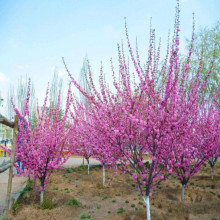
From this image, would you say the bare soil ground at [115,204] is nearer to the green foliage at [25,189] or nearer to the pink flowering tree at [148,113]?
the green foliage at [25,189]

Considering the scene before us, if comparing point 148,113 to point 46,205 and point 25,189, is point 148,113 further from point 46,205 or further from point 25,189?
point 25,189

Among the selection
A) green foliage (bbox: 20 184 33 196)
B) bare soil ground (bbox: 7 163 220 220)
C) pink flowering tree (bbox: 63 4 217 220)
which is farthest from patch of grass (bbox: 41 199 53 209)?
pink flowering tree (bbox: 63 4 217 220)

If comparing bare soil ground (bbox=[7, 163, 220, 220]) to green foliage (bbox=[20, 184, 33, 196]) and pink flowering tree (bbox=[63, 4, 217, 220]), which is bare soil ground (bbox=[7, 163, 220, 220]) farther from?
pink flowering tree (bbox=[63, 4, 217, 220])

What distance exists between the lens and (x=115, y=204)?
6480 mm

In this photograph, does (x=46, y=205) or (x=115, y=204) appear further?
(x=115, y=204)

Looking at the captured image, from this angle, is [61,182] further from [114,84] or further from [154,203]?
[114,84]

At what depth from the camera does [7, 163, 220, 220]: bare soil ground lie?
5.30m

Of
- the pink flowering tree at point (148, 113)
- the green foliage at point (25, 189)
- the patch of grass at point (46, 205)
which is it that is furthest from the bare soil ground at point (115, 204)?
the pink flowering tree at point (148, 113)

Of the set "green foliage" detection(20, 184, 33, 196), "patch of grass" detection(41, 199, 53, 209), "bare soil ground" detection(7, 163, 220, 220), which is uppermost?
"green foliage" detection(20, 184, 33, 196)

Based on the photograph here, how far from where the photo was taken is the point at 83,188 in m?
8.36

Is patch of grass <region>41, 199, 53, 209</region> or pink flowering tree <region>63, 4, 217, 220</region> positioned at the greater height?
pink flowering tree <region>63, 4, 217, 220</region>

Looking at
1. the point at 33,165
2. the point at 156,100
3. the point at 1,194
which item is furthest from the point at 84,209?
the point at 156,100

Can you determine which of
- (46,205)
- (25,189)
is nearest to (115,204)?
(46,205)

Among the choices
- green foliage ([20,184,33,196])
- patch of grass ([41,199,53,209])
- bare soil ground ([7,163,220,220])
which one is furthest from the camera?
green foliage ([20,184,33,196])
